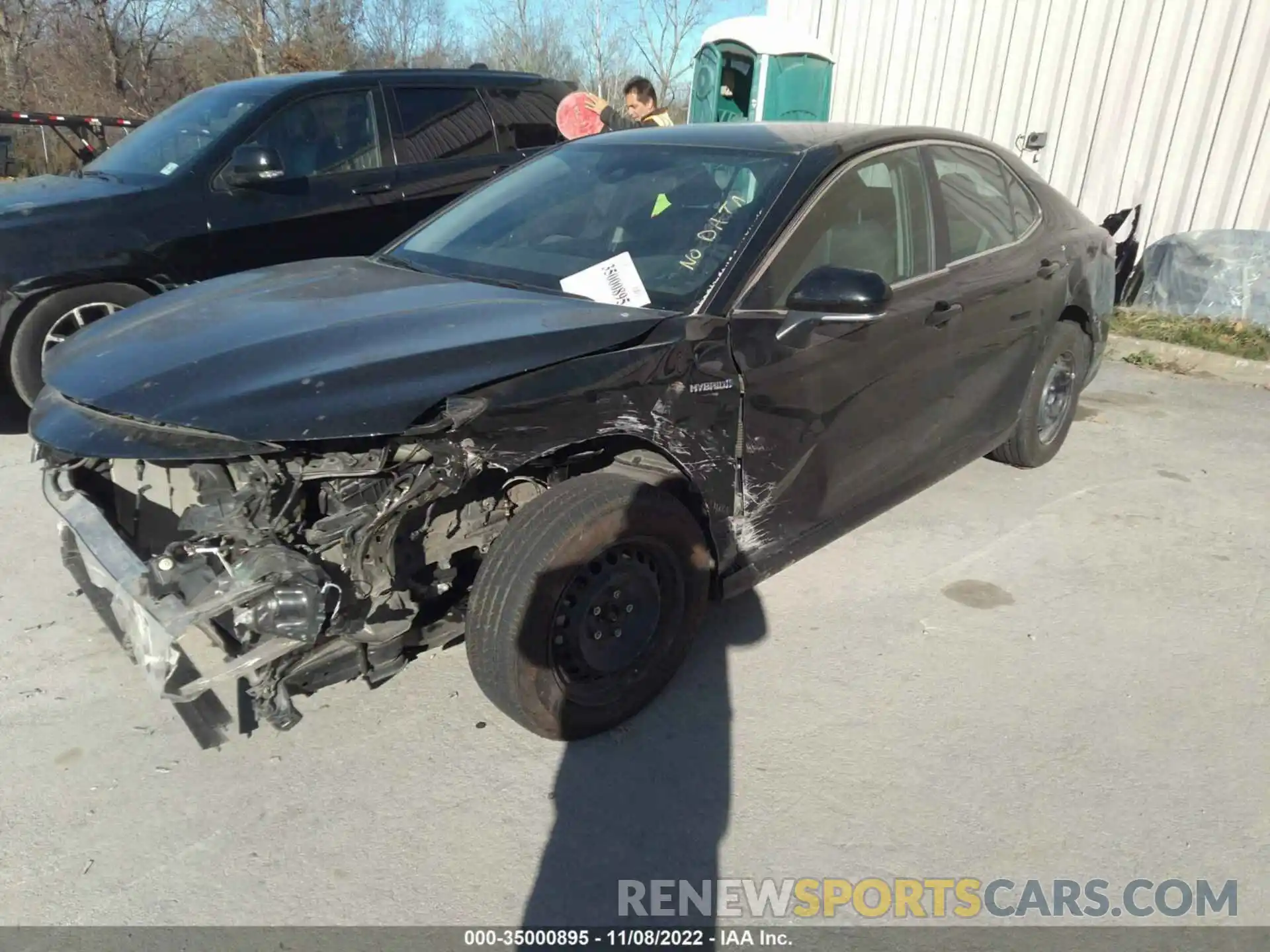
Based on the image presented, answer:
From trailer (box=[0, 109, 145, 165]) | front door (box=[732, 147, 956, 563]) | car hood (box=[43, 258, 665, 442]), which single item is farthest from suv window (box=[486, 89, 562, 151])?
car hood (box=[43, 258, 665, 442])

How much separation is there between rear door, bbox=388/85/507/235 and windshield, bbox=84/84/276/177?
2.80 ft

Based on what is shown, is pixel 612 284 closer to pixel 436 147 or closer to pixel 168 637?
pixel 168 637

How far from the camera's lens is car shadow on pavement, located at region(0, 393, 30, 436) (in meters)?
5.02

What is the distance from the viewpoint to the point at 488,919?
7.31ft

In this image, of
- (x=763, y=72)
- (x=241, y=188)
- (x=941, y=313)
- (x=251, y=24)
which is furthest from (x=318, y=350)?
(x=251, y=24)

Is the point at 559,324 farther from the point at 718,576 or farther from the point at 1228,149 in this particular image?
the point at 1228,149

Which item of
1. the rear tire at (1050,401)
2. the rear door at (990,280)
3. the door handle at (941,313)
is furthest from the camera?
the rear tire at (1050,401)

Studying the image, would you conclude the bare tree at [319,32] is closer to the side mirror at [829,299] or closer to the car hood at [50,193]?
the car hood at [50,193]

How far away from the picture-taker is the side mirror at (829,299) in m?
2.81

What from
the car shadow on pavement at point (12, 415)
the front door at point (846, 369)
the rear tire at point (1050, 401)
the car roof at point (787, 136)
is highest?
the car roof at point (787, 136)

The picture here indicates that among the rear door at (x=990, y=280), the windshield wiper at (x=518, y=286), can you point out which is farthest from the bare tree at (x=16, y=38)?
the rear door at (x=990, y=280)

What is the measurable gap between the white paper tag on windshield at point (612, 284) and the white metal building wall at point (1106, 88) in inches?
293

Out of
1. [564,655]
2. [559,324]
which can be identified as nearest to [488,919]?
[564,655]

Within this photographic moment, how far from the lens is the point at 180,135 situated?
223 inches
